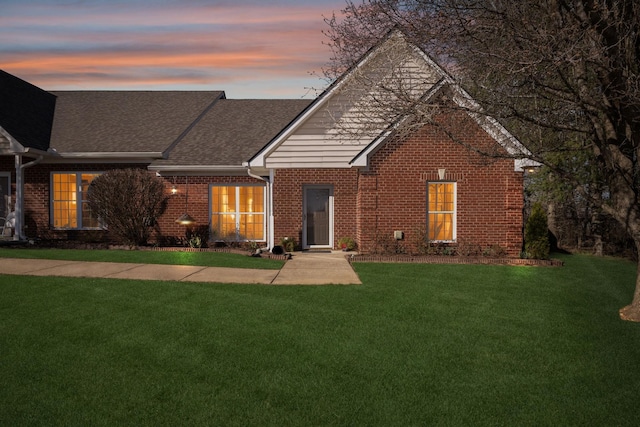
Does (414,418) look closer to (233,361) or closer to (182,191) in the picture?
(233,361)

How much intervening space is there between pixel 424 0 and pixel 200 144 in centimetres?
1271

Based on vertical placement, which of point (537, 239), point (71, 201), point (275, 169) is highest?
point (275, 169)

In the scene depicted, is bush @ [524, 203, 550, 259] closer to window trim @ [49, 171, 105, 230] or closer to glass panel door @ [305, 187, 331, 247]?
glass panel door @ [305, 187, 331, 247]

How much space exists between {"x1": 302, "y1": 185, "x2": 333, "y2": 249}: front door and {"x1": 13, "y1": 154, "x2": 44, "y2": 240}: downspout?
29.5ft

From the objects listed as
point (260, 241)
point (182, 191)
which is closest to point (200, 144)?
point (182, 191)

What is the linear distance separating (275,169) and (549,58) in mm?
11808

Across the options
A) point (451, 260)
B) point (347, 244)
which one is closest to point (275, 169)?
point (347, 244)

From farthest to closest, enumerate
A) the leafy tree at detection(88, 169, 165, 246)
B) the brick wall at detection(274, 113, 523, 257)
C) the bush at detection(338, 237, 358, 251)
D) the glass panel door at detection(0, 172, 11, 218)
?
the glass panel door at detection(0, 172, 11, 218) → the bush at detection(338, 237, 358, 251) → the leafy tree at detection(88, 169, 165, 246) → the brick wall at detection(274, 113, 523, 257)

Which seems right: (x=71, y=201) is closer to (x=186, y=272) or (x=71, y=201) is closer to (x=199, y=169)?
(x=199, y=169)

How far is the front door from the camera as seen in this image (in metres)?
19.1

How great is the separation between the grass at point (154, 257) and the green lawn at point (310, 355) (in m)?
3.05

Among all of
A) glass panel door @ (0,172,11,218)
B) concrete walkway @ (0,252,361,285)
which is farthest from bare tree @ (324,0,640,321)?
glass panel door @ (0,172,11,218)

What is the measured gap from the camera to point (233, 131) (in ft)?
69.6

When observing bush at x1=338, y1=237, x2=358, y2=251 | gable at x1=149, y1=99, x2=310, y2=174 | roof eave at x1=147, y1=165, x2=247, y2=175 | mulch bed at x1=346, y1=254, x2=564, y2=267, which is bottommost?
mulch bed at x1=346, y1=254, x2=564, y2=267
